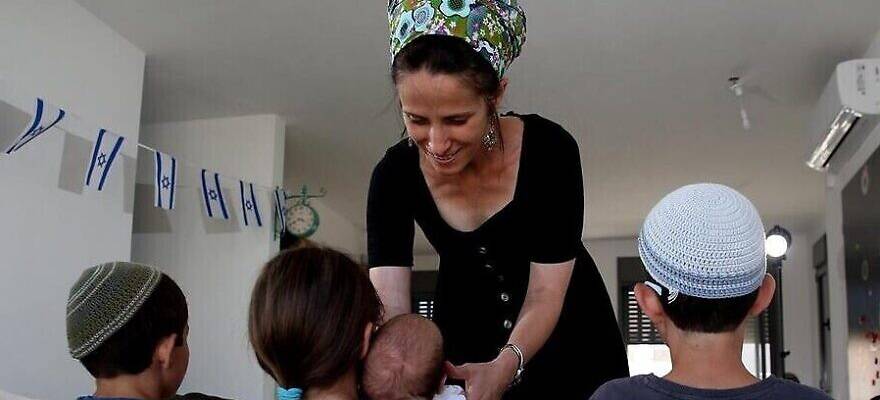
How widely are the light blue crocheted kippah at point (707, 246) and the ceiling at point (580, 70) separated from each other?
247 cm

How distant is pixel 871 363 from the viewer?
438cm

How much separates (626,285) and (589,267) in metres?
8.21

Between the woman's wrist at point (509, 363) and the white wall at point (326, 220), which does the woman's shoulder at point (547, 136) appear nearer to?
the woman's wrist at point (509, 363)

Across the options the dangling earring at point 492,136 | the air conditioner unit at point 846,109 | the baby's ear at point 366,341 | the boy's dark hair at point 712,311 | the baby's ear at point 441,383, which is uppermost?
the air conditioner unit at point 846,109

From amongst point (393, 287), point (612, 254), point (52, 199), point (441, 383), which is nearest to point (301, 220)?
point (52, 199)

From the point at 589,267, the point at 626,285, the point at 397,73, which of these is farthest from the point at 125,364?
the point at 626,285

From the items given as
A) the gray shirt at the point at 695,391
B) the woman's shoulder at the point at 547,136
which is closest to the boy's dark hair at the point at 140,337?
the woman's shoulder at the point at 547,136

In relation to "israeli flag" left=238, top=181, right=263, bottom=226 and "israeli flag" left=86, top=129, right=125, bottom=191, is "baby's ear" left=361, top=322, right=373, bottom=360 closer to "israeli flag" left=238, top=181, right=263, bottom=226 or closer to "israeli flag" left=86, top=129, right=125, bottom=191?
"israeli flag" left=86, top=129, right=125, bottom=191

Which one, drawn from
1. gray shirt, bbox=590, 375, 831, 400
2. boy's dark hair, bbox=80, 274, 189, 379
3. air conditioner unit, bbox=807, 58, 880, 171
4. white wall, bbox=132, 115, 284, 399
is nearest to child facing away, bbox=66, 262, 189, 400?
boy's dark hair, bbox=80, 274, 189, 379

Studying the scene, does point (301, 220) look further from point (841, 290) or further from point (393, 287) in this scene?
point (393, 287)

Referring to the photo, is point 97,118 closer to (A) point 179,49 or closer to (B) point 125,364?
(A) point 179,49

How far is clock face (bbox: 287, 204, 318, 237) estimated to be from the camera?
223 inches

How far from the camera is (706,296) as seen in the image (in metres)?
1.04

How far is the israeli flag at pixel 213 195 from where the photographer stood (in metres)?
4.66
